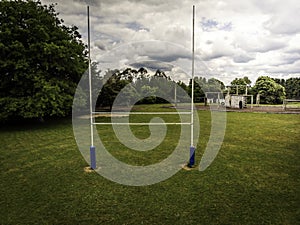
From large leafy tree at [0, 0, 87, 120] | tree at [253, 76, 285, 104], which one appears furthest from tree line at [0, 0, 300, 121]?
tree at [253, 76, 285, 104]

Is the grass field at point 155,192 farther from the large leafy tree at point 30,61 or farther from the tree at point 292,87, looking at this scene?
the tree at point 292,87

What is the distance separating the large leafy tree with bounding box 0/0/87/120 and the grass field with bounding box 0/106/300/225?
366 centimetres

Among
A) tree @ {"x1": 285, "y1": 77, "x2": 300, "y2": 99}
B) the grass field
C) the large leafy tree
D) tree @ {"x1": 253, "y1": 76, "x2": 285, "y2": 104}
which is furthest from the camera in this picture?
tree @ {"x1": 285, "y1": 77, "x2": 300, "y2": 99}

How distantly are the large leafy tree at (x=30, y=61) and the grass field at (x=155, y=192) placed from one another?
366 centimetres

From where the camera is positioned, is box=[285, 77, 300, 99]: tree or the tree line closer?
the tree line

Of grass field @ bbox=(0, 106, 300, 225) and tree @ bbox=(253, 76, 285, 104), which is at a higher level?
tree @ bbox=(253, 76, 285, 104)

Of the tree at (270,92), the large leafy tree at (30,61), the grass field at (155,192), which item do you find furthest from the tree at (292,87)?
the large leafy tree at (30,61)

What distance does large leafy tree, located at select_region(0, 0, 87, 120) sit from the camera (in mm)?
9320

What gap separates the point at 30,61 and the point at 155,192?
9.08m

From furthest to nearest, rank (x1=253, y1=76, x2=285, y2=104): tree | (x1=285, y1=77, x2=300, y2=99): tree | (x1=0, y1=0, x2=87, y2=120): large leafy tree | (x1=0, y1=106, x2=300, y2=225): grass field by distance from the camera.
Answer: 1. (x1=285, y1=77, x2=300, y2=99): tree
2. (x1=253, y1=76, x2=285, y2=104): tree
3. (x1=0, y1=0, x2=87, y2=120): large leafy tree
4. (x1=0, y1=106, x2=300, y2=225): grass field

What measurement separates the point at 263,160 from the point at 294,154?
1220mm

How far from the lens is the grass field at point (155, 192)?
119 inches

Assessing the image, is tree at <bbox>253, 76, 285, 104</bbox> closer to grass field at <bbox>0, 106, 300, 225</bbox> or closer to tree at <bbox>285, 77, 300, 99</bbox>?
tree at <bbox>285, 77, 300, 99</bbox>

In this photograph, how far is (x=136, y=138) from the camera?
318 inches
